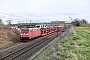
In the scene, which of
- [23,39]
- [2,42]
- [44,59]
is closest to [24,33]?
[23,39]

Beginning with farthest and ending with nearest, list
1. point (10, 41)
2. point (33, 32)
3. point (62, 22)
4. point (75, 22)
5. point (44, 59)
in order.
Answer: point (75, 22)
point (62, 22)
point (33, 32)
point (10, 41)
point (44, 59)

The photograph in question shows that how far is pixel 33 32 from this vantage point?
4825 centimetres

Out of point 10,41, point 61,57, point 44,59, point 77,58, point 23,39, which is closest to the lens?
point 77,58

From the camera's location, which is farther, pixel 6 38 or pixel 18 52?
pixel 6 38

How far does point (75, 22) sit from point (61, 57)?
→ 12243 centimetres

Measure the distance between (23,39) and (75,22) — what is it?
92.8m

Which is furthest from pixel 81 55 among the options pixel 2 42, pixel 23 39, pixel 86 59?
pixel 23 39

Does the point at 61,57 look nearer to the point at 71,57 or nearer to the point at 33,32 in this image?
the point at 71,57

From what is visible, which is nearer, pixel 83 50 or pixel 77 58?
pixel 77 58

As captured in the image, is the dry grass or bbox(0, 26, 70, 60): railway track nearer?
bbox(0, 26, 70, 60): railway track

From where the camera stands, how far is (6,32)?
44875mm

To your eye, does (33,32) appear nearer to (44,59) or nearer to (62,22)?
(44,59)

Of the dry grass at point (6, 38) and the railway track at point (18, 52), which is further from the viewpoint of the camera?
the dry grass at point (6, 38)

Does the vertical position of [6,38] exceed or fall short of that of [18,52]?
it exceeds it
